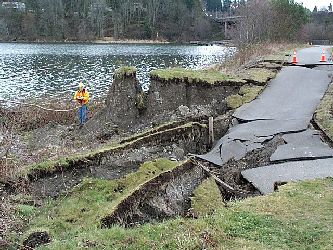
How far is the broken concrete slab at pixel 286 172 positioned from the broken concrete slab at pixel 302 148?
37cm

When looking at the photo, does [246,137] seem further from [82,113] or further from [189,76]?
[82,113]

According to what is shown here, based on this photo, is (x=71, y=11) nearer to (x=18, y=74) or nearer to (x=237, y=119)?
(x=18, y=74)

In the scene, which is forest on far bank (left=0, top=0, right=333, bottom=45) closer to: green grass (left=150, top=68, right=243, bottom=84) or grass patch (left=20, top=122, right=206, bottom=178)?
green grass (left=150, top=68, right=243, bottom=84)

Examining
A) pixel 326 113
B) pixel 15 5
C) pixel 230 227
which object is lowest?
pixel 230 227

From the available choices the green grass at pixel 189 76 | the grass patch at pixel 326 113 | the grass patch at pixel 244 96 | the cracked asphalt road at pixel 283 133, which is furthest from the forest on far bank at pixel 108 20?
the grass patch at pixel 326 113

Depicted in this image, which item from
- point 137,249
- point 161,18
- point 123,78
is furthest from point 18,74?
point 161,18

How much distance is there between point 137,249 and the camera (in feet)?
17.5

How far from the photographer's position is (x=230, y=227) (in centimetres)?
575

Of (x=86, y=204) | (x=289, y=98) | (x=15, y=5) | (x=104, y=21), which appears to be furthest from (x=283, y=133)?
(x=15, y=5)

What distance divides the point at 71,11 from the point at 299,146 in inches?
4213

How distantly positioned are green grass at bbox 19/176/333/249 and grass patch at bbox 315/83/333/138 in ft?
13.3

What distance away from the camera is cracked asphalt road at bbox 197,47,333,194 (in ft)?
28.2

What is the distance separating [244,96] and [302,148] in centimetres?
577

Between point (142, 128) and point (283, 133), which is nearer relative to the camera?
point (283, 133)
